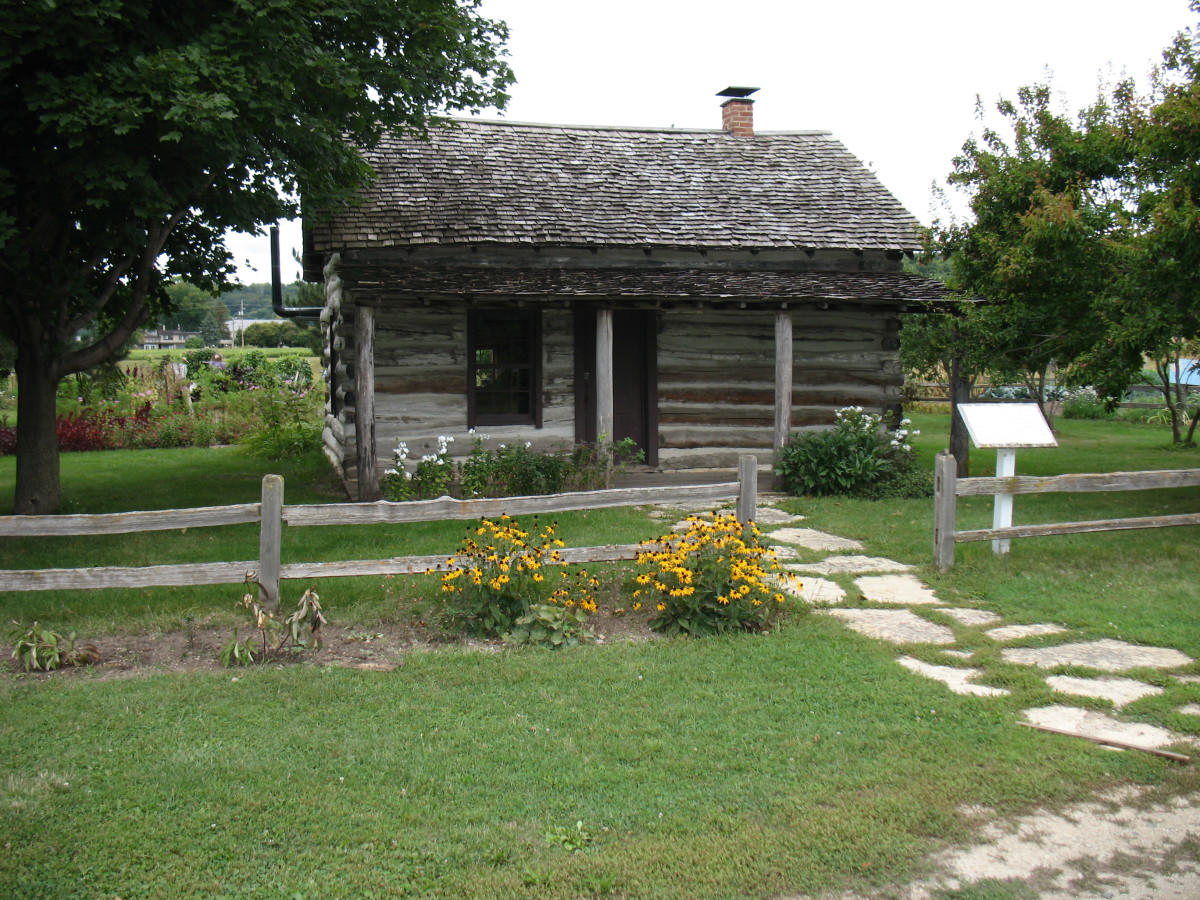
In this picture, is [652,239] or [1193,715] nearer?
[1193,715]

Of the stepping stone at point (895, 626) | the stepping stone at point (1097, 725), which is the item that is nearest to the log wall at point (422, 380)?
the stepping stone at point (895, 626)

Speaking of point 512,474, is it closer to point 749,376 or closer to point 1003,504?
point 749,376

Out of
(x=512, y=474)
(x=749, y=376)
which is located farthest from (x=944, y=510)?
(x=749, y=376)

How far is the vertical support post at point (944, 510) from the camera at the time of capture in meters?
7.79

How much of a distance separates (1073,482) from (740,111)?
407 inches

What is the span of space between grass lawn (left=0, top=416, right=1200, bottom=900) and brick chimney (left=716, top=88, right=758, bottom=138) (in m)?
11.3

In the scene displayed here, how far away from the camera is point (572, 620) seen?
6.58 meters

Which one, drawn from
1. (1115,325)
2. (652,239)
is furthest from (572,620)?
(652,239)

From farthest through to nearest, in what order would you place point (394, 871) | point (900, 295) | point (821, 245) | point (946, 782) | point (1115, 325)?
point (821, 245)
point (900, 295)
point (1115, 325)
point (946, 782)
point (394, 871)

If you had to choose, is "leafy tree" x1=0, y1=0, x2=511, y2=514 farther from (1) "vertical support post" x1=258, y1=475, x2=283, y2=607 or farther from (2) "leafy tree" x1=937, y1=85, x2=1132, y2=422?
(2) "leafy tree" x1=937, y1=85, x2=1132, y2=422

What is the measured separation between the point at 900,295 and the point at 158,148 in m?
8.76

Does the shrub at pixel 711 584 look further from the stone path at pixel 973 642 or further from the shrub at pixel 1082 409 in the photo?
the shrub at pixel 1082 409

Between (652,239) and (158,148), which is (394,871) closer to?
(158,148)

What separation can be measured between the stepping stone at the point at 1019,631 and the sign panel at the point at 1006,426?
2.27 meters
